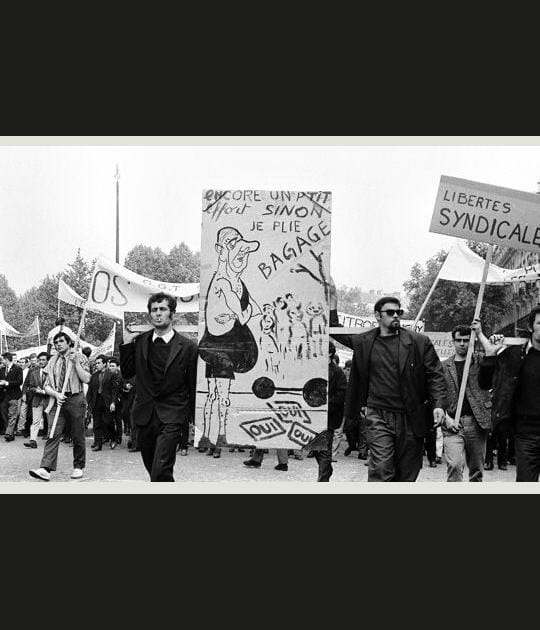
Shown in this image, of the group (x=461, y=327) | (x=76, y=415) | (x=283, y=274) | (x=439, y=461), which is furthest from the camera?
(x=439, y=461)

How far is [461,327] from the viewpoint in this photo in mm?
7152

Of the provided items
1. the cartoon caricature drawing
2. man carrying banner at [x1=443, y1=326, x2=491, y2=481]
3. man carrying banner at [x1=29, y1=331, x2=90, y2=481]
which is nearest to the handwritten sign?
man carrying banner at [x1=443, y1=326, x2=491, y2=481]

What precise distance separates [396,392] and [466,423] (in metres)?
1.28

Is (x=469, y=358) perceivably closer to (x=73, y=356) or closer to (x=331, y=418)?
(x=331, y=418)

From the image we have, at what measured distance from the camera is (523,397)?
19.6 ft

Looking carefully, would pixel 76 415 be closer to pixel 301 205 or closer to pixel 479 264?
pixel 301 205

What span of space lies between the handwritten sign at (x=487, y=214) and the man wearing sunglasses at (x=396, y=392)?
1102 mm

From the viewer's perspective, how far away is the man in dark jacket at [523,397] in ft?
19.4

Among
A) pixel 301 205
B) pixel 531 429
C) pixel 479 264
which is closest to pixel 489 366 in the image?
pixel 531 429

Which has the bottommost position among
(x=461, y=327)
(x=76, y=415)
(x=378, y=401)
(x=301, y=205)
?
(x=76, y=415)

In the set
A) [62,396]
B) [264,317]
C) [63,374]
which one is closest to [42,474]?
[62,396]

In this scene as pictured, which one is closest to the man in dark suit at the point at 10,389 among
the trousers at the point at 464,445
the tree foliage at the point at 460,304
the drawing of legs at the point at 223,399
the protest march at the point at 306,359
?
the protest march at the point at 306,359

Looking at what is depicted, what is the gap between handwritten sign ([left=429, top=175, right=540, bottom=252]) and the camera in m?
6.54

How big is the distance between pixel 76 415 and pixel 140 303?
7.40 feet
